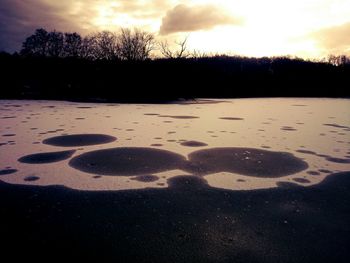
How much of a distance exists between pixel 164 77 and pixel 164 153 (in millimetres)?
13979

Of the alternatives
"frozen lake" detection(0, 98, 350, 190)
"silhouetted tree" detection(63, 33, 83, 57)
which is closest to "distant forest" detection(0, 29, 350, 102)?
"frozen lake" detection(0, 98, 350, 190)

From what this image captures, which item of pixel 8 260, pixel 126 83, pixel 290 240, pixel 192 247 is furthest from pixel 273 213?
pixel 126 83

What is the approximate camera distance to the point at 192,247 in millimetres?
2449

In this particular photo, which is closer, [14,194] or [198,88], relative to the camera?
[14,194]

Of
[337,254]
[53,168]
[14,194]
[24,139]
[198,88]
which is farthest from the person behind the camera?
[198,88]

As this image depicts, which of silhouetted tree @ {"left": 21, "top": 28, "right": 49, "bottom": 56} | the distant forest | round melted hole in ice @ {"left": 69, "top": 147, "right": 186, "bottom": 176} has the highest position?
silhouetted tree @ {"left": 21, "top": 28, "right": 49, "bottom": 56}

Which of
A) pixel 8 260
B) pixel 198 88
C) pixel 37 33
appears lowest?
pixel 8 260

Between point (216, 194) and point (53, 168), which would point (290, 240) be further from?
point (53, 168)

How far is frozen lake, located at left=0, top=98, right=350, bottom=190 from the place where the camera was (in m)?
4.12

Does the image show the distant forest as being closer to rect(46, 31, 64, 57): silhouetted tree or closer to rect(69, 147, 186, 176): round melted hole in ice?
rect(69, 147, 186, 176): round melted hole in ice

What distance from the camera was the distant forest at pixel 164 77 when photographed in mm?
18438

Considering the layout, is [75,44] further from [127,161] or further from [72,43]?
[127,161]

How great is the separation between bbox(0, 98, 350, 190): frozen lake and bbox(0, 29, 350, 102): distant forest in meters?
9.50

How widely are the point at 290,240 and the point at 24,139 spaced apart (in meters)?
6.02
